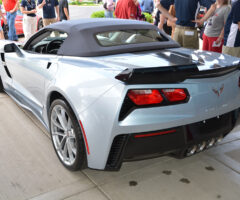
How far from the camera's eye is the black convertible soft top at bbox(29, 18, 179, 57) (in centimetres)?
284

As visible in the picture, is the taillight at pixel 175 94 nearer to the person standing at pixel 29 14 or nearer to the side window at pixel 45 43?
the side window at pixel 45 43

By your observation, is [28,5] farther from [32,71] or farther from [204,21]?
[32,71]

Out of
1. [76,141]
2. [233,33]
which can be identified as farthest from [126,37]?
[233,33]

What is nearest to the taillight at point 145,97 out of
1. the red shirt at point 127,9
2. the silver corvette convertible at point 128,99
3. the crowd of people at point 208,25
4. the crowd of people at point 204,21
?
the silver corvette convertible at point 128,99

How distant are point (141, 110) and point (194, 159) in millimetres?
1231

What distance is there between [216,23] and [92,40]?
2.99 metres

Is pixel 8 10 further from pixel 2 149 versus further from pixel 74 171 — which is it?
pixel 74 171

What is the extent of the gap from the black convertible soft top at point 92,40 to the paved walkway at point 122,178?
3.82 feet

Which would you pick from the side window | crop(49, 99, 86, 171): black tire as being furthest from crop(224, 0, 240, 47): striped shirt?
crop(49, 99, 86, 171): black tire

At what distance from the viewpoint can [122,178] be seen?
2.64 m

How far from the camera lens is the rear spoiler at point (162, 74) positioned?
6.56ft

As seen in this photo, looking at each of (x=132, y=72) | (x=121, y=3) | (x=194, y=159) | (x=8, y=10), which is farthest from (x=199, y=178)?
(x=8, y=10)

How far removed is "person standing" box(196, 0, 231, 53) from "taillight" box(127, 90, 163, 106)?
3.15 m

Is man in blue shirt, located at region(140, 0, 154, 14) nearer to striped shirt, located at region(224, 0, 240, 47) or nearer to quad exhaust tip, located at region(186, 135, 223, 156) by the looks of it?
striped shirt, located at region(224, 0, 240, 47)
